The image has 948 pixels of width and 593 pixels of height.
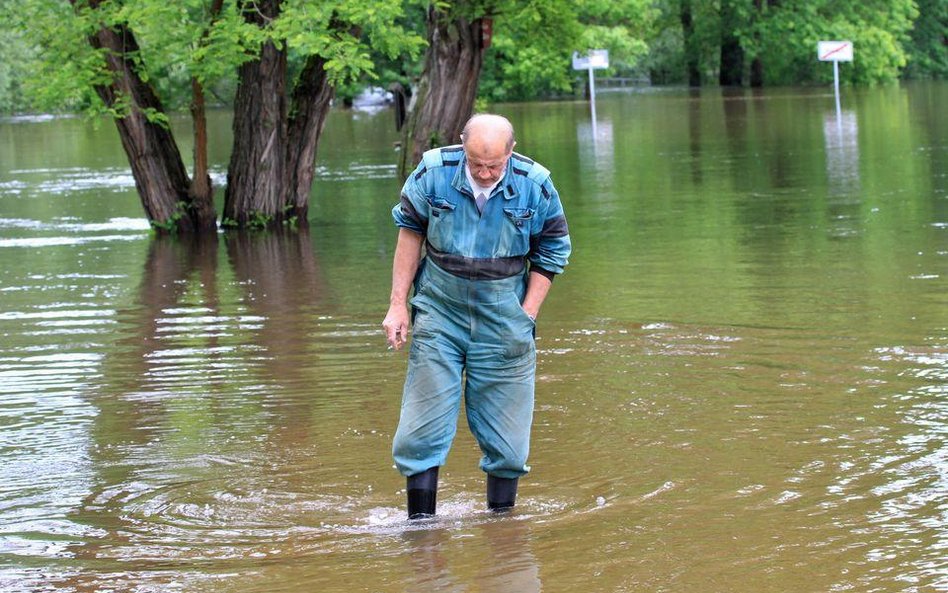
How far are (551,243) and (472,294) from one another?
377 millimetres

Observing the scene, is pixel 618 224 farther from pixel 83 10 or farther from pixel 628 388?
pixel 628 388

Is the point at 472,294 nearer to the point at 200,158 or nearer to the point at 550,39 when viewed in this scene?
the point at 200,158

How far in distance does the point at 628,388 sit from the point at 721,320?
6.83 feet

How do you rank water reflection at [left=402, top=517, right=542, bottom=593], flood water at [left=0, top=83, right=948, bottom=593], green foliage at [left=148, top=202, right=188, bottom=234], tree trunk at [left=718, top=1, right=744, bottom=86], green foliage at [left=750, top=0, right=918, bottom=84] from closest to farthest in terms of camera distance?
water reflection at [left=402, top=517, right=542, bottom=593]
flood water at [left=0, top=83, right=948, bottom=593]
green foliage at [left=148, top=202, right=188, bottom=234]
green foliage at [left=750, top=0, right=918, bottom=84]
tree trunk at [left=718, top=1, right=744, bottom=86]

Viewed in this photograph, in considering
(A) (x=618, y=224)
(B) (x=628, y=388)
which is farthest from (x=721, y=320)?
(A) (x=618, y=224)

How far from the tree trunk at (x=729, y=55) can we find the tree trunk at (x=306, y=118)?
1854 inches

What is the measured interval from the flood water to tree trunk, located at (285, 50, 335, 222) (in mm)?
1392

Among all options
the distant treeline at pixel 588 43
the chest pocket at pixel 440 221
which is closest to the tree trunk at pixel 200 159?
the distant treeline at pixel 588 43

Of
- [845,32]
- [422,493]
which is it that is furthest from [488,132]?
[845,32]

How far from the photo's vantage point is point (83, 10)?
15891mm

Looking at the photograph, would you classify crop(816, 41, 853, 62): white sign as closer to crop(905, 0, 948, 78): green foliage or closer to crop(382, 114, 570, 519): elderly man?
crop(905, 0, 948, 78): green foliage

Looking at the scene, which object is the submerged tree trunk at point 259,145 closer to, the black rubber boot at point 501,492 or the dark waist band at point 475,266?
the black rubber boot at point 501,492

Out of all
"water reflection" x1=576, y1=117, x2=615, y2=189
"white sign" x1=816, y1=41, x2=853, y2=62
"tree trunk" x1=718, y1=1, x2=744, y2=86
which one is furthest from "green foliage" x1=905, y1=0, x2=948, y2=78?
"water reflection" x1=576, y1=117, x2=615, y2=189

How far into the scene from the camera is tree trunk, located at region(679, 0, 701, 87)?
66.6 meters
